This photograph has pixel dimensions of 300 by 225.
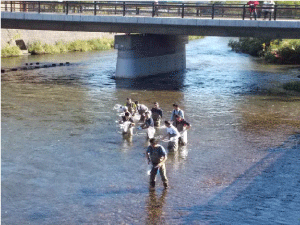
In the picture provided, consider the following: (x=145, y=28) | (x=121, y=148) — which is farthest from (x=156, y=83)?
(x=121, y=148)

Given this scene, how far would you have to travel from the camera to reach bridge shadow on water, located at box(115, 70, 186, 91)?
133ft

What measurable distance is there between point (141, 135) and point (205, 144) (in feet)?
10.0

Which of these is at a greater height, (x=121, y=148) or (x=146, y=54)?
(x=146, y=54)

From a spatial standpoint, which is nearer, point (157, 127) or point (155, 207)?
point (155, 207)

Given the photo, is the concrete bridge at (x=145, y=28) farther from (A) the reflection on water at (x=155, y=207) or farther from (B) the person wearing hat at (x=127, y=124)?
(A) the reflection on water at (x=155, y=207)

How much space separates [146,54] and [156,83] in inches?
153

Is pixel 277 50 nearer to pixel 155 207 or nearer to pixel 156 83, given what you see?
pixel 156 83

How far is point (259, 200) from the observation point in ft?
53.5

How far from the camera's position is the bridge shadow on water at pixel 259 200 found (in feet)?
48.8

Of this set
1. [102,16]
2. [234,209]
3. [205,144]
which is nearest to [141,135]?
[205,144]

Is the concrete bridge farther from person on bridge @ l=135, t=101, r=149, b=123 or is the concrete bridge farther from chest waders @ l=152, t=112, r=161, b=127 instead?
chest waders @ l=152, t=112, r=161, b=127

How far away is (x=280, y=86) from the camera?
41.8m

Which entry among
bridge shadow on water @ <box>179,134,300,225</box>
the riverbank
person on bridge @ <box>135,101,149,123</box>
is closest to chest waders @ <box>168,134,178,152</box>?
bridge shadow on water @ <box>179,134,300,225</box>

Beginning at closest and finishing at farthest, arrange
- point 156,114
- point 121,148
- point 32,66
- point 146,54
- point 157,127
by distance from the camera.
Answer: point 121,148 → point 156,114 → point 157,127 → point 146,54 → point 32,66
